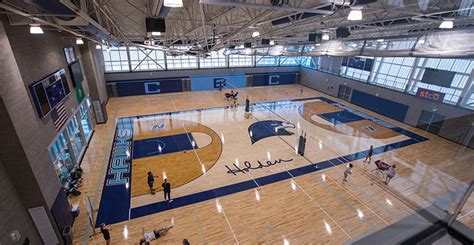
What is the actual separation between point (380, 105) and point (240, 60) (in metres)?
18.1

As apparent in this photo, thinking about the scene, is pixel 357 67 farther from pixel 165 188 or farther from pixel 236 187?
pixel 165 188

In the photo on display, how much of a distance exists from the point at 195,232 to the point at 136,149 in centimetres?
819

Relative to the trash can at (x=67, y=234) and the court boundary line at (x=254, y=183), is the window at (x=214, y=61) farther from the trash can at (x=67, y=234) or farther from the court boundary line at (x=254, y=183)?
the trash can at (x=67, y=234)

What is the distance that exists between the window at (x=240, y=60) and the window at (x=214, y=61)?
3.43 ft

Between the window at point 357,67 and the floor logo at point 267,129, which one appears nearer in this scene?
the floor logo at point 267,129

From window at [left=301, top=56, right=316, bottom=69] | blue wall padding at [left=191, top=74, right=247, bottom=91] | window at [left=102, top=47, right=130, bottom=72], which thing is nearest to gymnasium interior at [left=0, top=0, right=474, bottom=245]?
window at [left=102, top=47, right=130, bottom=72]

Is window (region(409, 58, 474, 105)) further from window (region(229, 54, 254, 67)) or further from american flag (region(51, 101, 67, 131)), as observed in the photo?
american flag (region(51, 101, 67, 131))

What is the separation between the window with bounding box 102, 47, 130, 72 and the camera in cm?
2581

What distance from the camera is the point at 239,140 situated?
16.2m

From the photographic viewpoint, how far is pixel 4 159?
6648 millimetres

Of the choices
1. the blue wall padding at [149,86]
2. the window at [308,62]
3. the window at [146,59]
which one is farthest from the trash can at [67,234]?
the window at [308,62]

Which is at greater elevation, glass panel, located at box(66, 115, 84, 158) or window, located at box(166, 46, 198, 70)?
window, located at box(166, 46, 198, 70)

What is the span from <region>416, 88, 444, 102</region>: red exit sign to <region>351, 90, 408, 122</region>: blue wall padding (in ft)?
5.56

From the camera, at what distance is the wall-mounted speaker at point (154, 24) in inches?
266
